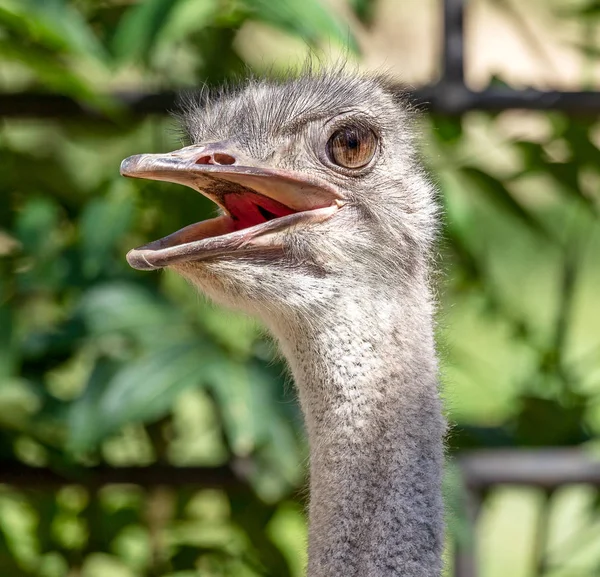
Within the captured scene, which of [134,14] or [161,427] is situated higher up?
[134,14]

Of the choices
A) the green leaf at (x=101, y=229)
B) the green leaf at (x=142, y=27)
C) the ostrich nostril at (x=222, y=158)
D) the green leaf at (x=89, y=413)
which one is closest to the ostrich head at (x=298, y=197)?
the ostrich nostril at (x=222, y=158)

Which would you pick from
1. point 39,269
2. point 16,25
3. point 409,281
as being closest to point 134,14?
point 16,25

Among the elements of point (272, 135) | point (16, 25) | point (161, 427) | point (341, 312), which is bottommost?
point (161, 427)

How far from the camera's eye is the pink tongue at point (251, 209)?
1.70 meters

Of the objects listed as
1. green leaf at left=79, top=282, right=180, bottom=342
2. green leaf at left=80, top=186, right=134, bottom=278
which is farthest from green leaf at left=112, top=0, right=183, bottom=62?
green leaf at left=79, top=282, right=180, bottom=342

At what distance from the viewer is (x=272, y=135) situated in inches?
67.1

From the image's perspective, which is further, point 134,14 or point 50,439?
point 50,439

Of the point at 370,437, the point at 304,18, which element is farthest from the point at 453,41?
the point at 370,437

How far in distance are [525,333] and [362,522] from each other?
4.22 ft

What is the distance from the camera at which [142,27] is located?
2150 millimetres

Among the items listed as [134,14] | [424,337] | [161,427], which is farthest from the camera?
[161,427]

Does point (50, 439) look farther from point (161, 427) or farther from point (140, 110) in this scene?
point (140, 110)

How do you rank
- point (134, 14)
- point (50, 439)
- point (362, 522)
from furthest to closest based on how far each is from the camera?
point (50, 439) < point (134, 14) < point (362, 522)

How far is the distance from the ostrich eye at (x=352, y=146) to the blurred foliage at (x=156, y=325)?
1.24ft
